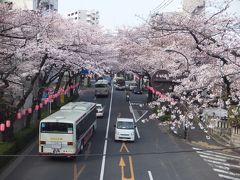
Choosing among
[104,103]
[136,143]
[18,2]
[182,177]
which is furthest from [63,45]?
[18,2]

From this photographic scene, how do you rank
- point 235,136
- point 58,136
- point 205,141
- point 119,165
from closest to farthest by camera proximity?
point 119,165
point 58,136
point 235,136
point 205,141

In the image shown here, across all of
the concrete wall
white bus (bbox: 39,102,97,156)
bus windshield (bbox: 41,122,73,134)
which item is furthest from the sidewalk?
bus windshield (bbox: 41,122,73,134)

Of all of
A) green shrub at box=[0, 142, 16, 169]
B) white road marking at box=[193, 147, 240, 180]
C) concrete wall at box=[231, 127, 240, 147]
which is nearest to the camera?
green shrub at box=[0, 142, 16, 169]

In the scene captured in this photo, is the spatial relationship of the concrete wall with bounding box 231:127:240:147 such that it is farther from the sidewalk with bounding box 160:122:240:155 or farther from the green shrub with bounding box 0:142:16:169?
the green shrub with bounding box 0:142:16:169

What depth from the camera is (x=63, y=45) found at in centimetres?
2670

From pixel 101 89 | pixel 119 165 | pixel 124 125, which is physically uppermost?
pixel 101 89

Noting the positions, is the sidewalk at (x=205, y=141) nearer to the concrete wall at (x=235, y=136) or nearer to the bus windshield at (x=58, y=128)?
the concrete wall at (x=235, y=136)

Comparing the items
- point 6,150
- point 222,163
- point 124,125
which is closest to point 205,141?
point 222,163

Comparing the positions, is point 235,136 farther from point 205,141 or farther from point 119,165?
point 119,165

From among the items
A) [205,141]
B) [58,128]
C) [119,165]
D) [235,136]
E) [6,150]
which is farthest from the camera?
[205,141]

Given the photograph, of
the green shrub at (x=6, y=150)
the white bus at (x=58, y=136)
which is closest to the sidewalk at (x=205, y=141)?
the white bus at (x=58, y=136)

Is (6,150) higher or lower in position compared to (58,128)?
lower

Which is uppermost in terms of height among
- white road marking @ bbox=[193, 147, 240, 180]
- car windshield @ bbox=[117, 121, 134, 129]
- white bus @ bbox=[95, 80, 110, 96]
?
white bus @ bbox=[95, 80, 110, 96]

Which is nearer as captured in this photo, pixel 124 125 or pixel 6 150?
pixel 6 150
